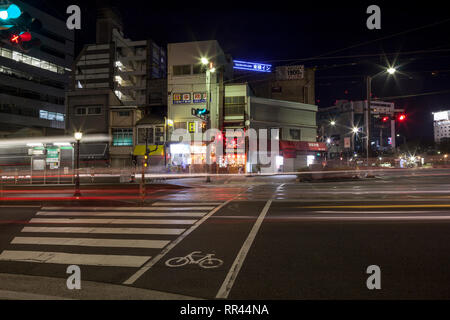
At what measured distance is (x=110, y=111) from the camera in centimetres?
3909

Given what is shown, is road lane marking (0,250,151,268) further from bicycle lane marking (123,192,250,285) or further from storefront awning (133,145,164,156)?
storefront awning (133,145,164,156)

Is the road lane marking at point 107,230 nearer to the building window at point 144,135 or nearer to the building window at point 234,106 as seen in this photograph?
the building window at point 144,135

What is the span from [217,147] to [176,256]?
30.3 meters

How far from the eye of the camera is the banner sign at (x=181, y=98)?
36.6 m

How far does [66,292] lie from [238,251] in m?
3.19

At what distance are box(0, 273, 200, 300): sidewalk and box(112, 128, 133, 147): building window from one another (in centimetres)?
3535

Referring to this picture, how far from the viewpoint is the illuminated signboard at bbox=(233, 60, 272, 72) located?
3806 centimetres

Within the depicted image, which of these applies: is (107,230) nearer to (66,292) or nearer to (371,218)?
(66,292)

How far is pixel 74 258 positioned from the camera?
5.88 m

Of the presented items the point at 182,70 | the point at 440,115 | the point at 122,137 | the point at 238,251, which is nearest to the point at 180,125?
the point at 182,70

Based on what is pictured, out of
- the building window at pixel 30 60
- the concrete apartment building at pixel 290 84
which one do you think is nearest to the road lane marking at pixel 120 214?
the concrete apartment building at pixel 290 84

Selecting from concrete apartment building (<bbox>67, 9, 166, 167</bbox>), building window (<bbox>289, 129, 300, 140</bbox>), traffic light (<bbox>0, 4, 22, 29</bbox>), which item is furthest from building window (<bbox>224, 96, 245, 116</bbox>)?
traffic light (<bbox>0, 4, 22, 29</bbox>)
